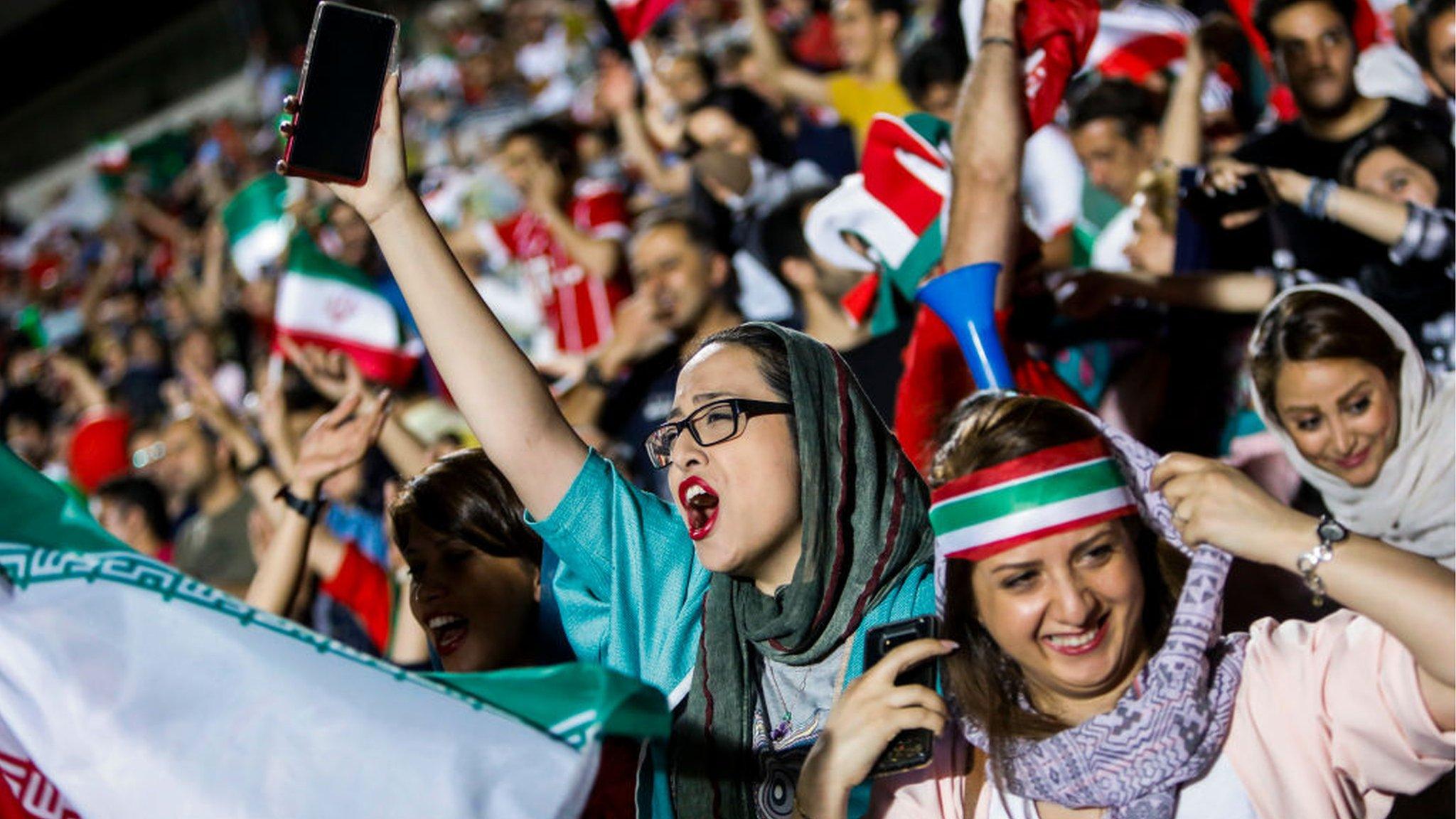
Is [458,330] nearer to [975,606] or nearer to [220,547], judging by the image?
[975,606]

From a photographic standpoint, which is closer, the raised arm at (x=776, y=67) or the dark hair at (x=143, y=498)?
the dark hair at (x=143, y=498)

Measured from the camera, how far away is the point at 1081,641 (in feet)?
5.35

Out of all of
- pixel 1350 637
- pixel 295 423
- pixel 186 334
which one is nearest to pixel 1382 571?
pixel 1350 637

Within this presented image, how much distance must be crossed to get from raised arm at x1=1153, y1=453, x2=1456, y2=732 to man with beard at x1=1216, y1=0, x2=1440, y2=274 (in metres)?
1.81

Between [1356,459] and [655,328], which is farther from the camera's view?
[655,328]

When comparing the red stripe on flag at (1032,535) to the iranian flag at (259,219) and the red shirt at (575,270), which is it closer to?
the red shirt at (575,270)

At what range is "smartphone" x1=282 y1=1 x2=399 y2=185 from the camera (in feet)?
5.97

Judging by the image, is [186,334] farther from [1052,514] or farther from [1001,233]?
[1052,514]

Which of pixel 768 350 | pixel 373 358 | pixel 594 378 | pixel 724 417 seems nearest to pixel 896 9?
pixel 594 378

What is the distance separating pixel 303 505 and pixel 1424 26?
105 inches

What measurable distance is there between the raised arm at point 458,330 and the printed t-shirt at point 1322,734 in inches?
31.1

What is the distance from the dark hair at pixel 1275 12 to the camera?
346 cm

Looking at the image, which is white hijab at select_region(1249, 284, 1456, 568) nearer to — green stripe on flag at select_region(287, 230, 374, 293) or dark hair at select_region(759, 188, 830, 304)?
dark hair at select_region(759, 188, 830, 304)

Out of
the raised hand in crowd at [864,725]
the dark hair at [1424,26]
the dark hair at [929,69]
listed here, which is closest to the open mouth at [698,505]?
the raised hand in crowd at [864,725]
